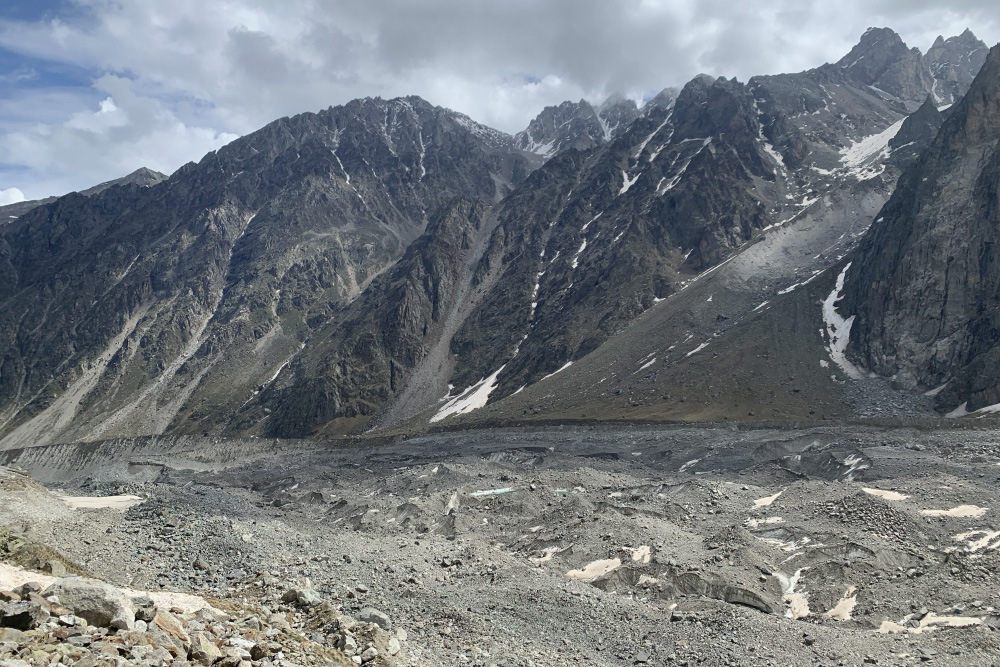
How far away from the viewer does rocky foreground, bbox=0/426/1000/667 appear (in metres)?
16.6

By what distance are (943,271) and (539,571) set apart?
95.9 m

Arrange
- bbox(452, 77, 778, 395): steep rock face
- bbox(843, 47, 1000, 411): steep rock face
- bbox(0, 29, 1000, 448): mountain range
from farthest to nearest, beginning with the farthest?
bbox(452, 77, 778, 395): steep rock face, bbox(0, 29, 1000, 448): mountain range, bbox(843, 47, 1000, 411): steep rock face

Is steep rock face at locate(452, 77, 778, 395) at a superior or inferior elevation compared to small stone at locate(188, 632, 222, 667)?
superior

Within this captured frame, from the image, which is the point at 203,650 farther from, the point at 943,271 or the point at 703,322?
the point at 703,322

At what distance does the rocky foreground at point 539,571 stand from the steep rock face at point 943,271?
3997cm

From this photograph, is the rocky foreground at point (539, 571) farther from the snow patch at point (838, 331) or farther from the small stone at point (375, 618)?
the snow patch at point (838, 331)

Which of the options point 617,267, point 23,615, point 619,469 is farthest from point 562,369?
point 23,615

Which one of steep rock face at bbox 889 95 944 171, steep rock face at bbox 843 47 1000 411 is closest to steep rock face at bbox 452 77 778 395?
steep rock face at bbox 889 95 944 171

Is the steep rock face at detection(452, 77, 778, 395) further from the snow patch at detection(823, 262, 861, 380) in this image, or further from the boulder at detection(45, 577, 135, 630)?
the boulder at detection(45, 577, 135, 630)

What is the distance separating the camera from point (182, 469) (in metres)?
88.8

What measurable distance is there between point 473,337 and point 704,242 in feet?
207

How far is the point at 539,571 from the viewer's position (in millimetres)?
32594

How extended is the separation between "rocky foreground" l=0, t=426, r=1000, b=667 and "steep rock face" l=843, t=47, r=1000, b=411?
39966 millimetres

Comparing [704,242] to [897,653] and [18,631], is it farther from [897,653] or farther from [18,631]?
[18,631]
